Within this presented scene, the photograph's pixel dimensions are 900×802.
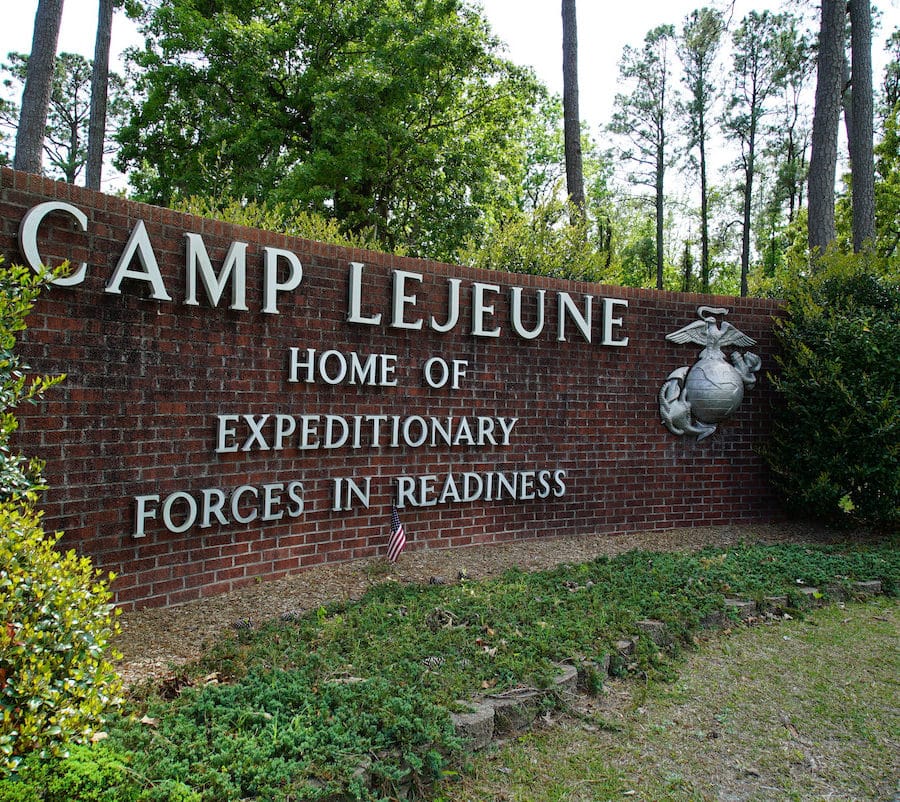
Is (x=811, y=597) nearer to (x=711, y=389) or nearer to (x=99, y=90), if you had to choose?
(x=711, y=389)

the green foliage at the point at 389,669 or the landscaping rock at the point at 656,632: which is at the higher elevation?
the green foliage at the point at 389,669

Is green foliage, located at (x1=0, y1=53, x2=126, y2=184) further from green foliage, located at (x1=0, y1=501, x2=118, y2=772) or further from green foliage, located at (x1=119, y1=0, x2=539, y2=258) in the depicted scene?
green foliage, located at (x1=0, y1=501, x2=118, y2=772)

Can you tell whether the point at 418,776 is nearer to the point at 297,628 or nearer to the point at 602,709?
the point at 602,709

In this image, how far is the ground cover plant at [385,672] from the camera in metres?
2.75

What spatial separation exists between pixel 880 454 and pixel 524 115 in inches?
574

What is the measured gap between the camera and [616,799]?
3078 millimetres

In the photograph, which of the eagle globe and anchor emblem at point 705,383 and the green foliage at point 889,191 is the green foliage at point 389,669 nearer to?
the eagle globe and anchor emblem at point 705,383

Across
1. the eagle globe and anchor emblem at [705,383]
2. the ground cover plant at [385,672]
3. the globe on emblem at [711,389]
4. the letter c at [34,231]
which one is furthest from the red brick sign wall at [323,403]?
the ground cover plant at [385,672]

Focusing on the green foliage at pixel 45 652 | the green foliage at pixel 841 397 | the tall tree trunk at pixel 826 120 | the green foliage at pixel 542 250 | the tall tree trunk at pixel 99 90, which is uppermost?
the tall tree trunk at pixel 99 90

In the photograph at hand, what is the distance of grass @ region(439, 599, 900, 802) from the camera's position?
10.5 ft

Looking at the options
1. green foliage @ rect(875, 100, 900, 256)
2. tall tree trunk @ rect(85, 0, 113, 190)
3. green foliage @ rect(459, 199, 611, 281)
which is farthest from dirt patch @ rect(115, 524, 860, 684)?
green foliage @ rect(875, 100, 900, 256)

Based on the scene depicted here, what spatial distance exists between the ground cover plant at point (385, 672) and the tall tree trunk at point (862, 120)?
8.03 metres

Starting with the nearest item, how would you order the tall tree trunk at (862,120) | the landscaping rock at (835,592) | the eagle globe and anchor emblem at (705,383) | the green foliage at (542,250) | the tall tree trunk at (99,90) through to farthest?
the landscaping rock at (835,592) < the eagle globe and anchor emblem at (705,383) < the green foliage at (542,250) < the tall tree trunk at (862,120) < the tall tree trunk at (99,90)

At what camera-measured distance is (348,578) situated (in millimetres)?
5562
